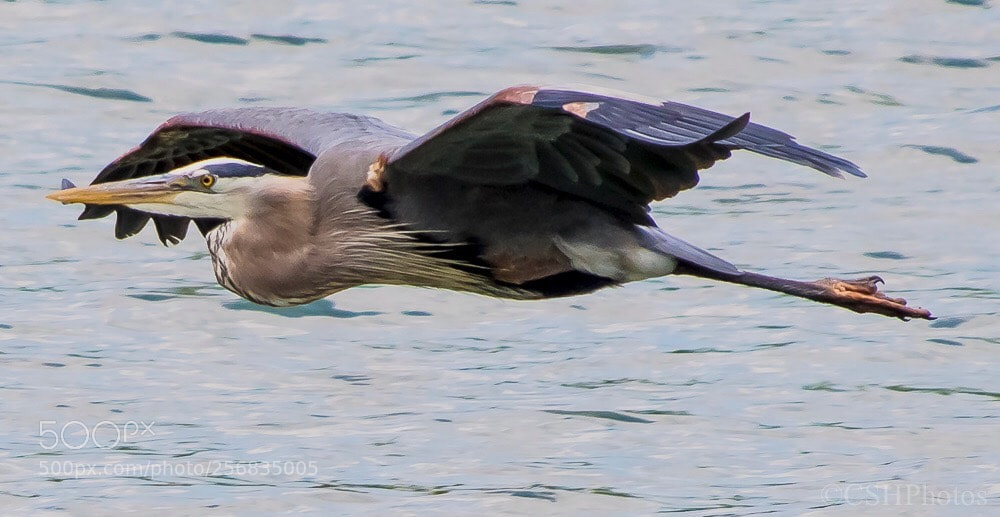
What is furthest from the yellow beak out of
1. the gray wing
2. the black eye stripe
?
the gray wing

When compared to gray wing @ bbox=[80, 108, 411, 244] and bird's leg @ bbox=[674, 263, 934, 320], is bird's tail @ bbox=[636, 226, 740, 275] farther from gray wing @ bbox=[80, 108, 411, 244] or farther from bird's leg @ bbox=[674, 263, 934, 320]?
gray wing @ bbox=[80, 108, 411, 244]

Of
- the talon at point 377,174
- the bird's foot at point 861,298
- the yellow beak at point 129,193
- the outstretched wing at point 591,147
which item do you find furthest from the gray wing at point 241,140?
the bird's foot at point 861,298

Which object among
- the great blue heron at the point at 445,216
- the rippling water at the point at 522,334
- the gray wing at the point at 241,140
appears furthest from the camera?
the rippling water at the point at 522,334

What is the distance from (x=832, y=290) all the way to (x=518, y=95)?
1.84 metres

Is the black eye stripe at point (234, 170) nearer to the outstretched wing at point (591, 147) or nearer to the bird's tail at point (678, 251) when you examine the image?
the outstretched wing at point (591, 147)

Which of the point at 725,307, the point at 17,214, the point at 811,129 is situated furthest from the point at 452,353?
the point at 811,129

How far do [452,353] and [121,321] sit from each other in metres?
1.84

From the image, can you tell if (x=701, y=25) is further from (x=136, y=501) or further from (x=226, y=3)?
(x=136, y=501)

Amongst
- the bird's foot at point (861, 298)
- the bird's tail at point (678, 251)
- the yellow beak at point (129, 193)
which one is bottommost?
the bird's foot at point (861, 298)

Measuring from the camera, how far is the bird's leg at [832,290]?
23.6ft

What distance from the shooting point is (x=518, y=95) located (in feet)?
19.7

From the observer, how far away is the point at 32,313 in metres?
10.5

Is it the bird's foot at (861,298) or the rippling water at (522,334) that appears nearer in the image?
the bird's foot at (861,298)

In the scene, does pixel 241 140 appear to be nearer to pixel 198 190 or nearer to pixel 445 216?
pixel 198 190
